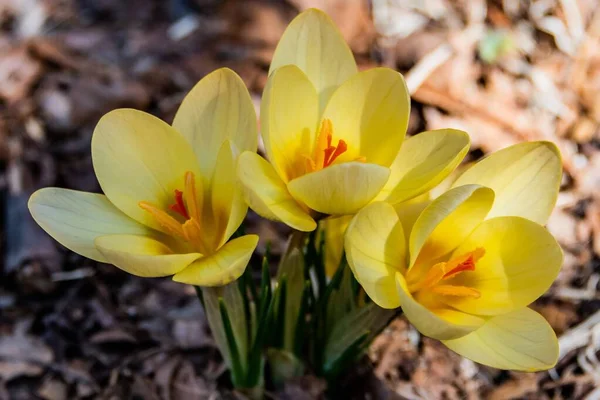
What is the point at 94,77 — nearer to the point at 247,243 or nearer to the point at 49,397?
the point at 49,397

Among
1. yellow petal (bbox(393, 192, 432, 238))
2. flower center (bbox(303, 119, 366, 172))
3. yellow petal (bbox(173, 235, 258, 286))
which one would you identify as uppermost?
flower center (bbox(303, 119, 366, 172))

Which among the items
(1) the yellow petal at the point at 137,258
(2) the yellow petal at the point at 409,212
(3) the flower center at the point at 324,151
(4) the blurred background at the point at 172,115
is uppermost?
(3) the flower center at the point at 324,151

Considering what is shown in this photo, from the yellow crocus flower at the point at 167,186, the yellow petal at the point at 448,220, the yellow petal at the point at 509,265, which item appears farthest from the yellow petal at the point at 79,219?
the yellow petal at the point at 509,265

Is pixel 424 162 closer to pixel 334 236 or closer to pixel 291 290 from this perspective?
pixel 334 236

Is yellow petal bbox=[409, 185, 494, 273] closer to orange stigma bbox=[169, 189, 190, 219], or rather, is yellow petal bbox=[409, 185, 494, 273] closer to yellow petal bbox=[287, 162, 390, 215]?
yellow petal bbox=[287, 162, 390, 215]

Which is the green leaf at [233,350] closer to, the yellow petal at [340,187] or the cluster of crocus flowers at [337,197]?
the cluster of crocus flowers at [337,197]

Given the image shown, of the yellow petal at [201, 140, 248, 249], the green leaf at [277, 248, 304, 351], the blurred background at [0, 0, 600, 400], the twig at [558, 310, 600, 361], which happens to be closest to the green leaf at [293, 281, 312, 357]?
the green leaf at [277, 248, 304, 351]

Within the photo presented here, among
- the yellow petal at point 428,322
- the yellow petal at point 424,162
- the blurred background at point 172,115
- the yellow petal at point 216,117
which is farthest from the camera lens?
the blurred background at point 172,115

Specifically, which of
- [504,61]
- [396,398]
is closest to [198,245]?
[396,398]
